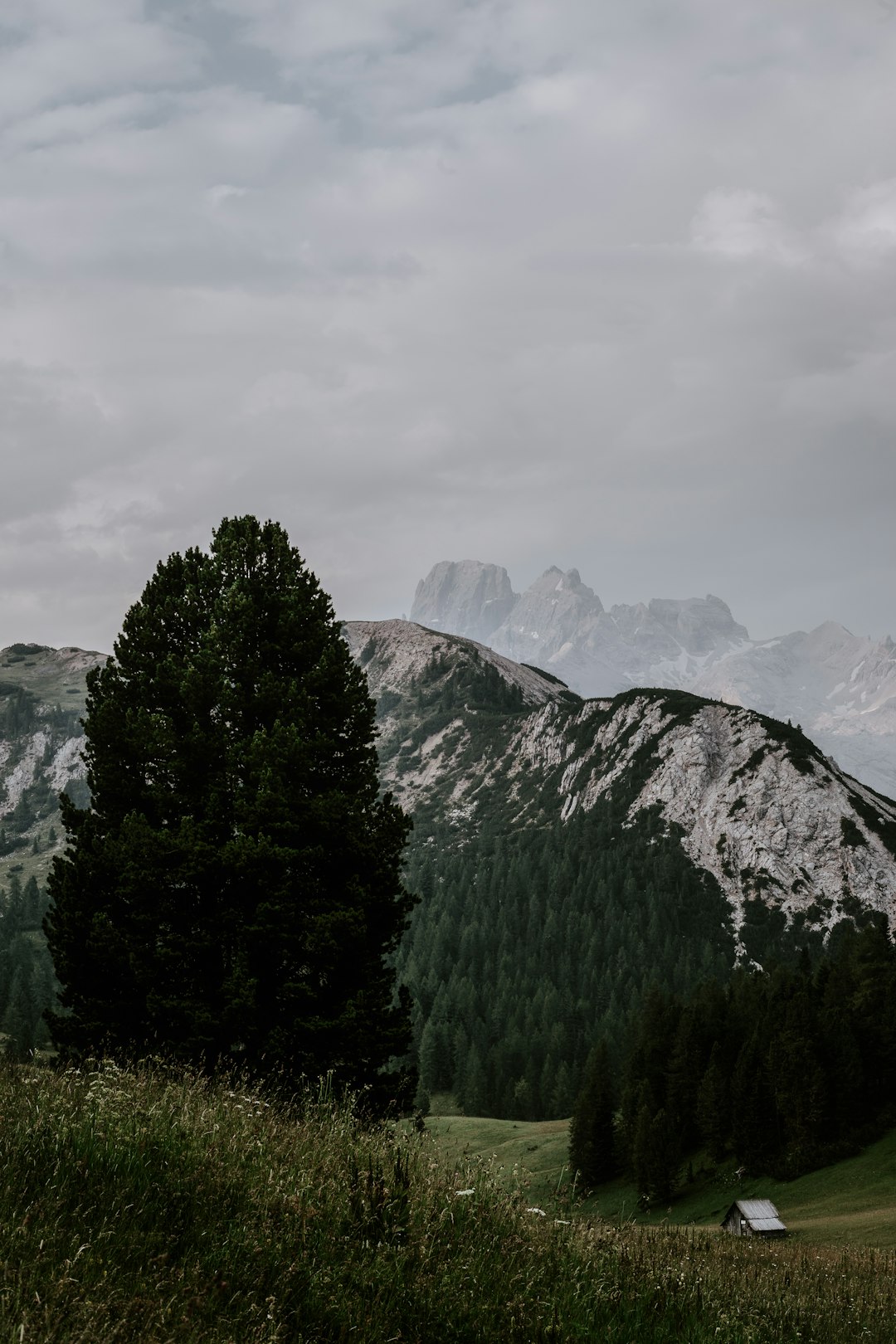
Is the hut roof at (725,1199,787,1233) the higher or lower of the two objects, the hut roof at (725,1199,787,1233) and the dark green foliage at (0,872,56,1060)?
the higher

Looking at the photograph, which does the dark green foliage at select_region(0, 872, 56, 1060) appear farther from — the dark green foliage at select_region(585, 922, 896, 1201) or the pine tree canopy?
the pine tree canopy

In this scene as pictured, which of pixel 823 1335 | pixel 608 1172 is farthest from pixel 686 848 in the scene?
pixel 823 1335

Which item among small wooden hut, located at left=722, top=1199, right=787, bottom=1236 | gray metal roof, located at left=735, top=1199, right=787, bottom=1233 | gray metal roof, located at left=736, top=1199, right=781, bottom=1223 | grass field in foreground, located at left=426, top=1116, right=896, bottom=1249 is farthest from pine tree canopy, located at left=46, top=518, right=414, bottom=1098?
gray metal roof, located at left=736, top=1199, right=781, bottom=1223

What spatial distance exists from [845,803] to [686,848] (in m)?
35.6

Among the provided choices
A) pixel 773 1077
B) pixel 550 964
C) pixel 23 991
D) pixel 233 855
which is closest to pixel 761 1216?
pixel 773 1077

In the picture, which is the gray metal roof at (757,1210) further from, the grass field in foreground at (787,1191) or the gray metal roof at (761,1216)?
the grass field in foreground at (787,1191)

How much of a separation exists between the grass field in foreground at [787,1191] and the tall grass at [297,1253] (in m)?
24.0

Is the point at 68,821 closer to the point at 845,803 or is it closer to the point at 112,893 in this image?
the point at 112,893

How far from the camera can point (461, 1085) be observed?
126938mm

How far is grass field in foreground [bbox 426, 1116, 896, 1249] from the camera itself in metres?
41.4

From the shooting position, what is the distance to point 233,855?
20141 mm

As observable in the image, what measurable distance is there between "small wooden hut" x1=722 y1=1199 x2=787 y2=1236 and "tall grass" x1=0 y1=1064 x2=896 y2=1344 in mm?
45269

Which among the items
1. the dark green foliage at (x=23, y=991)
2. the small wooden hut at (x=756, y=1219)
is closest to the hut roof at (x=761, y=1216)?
the small wooden hut at (x=756, y=1219)

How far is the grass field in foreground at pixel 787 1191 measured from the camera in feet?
136
